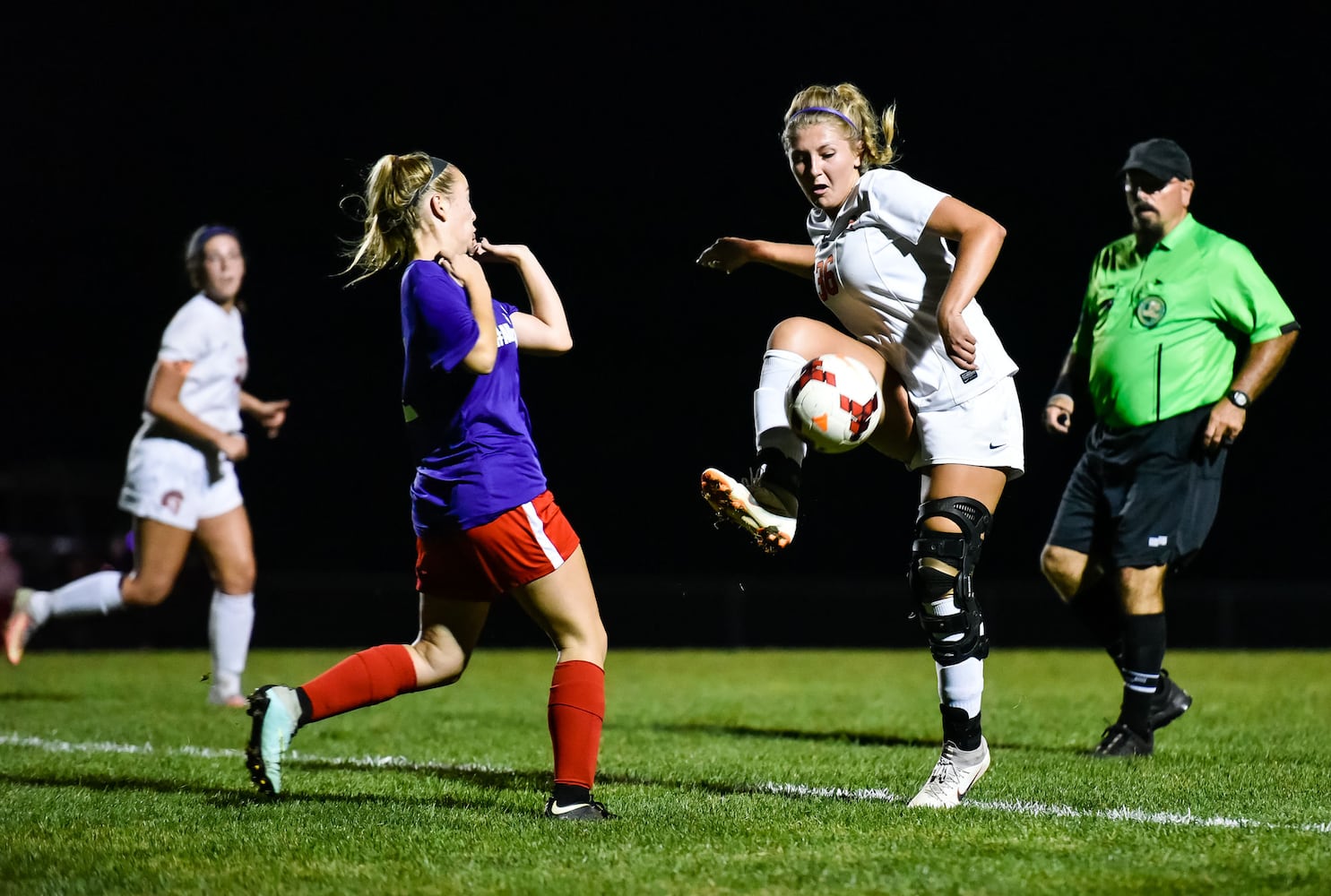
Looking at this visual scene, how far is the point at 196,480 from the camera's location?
270 inches

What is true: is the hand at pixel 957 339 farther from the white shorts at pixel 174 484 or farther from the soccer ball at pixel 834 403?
the white shorts at pixel 174 484

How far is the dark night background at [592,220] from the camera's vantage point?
1606 cm

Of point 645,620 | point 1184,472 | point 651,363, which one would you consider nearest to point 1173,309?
point 1184,472

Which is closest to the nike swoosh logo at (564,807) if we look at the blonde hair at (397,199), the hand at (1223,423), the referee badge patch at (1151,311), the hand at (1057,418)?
the blonde hair at (397,199)

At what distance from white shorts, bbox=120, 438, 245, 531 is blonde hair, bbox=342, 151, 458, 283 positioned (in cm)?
344

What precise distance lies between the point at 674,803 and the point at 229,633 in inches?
154

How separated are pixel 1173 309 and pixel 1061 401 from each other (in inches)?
20.5

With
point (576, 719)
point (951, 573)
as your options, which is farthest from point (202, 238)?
point (951, 573)

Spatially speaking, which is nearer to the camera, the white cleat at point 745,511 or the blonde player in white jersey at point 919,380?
the white cleat at point 745,511

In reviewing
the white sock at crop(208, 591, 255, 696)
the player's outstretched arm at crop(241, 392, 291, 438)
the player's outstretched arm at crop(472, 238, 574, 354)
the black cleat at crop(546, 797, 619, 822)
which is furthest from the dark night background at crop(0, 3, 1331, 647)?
the black cleat at crop(546, 797, 619, 822)

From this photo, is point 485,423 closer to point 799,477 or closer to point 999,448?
point 799,477

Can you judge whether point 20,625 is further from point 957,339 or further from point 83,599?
point 957,339

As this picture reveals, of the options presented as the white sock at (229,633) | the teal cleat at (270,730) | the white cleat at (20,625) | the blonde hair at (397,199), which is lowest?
the white sock at (229,633)

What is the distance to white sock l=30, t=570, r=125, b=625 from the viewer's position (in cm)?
655
